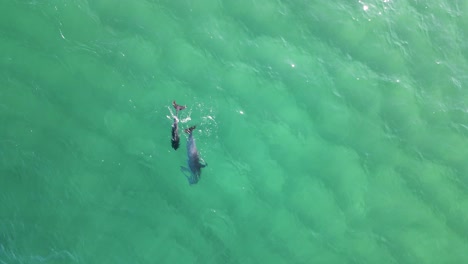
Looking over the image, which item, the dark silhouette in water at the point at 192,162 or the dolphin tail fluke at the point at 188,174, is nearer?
the dark silhouette in water at the point at 192,162

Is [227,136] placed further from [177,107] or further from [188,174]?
[177,107]

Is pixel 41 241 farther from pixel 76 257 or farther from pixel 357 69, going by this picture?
pixel 357 69

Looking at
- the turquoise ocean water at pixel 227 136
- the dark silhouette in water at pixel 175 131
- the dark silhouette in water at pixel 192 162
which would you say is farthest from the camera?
the turquoise ocean water at pixel 227 136

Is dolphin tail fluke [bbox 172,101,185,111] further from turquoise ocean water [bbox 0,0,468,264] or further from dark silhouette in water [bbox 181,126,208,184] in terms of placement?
dark silhouette in water [bbox 181,126,208,184]

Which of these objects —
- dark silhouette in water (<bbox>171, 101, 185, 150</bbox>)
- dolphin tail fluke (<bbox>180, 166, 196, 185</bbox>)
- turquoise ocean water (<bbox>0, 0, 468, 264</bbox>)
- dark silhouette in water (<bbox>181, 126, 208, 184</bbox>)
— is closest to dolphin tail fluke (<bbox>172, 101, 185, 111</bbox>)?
dark silhouette in water (<bbox>171, 101, 185, 150</bbox>)

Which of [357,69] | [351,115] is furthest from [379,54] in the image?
[351,115]

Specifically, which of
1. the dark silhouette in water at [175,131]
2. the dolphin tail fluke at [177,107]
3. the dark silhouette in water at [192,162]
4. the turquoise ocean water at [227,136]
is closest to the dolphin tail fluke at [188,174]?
the dark silhouette in water at [192,162]

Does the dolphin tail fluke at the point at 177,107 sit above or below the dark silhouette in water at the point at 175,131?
above

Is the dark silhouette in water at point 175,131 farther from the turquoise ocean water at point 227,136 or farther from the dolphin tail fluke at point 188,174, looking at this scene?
the dolphin tail fluke at point 188,174
